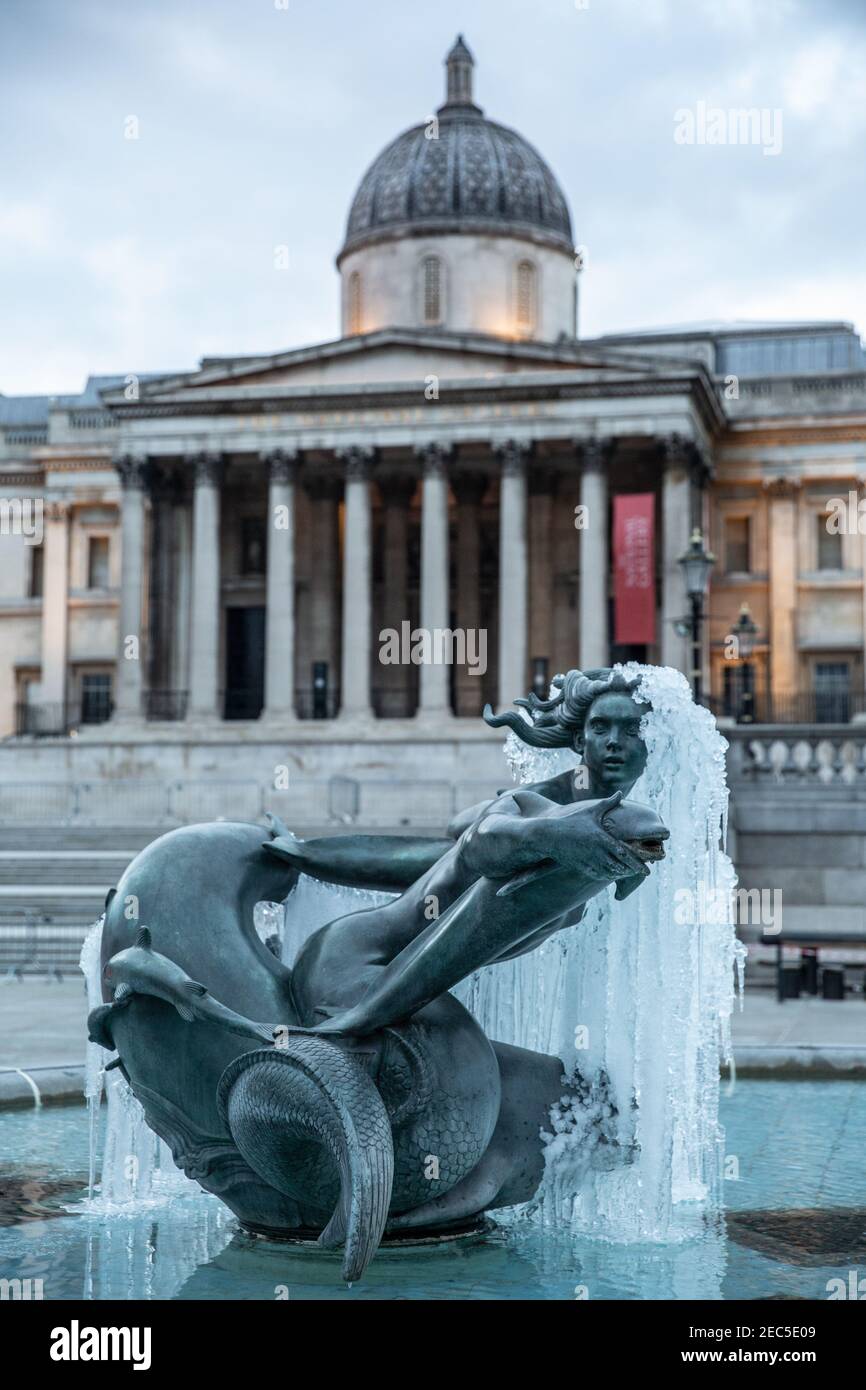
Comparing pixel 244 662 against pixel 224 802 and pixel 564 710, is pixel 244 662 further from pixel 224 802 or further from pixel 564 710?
pixel 564 710

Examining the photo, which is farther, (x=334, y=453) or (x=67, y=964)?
(x=334, y=453)

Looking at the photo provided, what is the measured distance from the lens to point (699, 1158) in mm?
10359

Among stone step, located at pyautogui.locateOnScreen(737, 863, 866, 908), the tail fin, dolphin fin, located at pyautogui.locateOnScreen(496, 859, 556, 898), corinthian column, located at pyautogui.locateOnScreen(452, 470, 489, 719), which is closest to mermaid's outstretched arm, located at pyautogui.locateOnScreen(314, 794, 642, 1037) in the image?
dolphin fin, located at pyautogui.locateOnScreen(496, 859, 556, 898)

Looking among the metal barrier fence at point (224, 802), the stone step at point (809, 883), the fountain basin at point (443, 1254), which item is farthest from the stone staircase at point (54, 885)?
the fountain basin at point (443, 1254)

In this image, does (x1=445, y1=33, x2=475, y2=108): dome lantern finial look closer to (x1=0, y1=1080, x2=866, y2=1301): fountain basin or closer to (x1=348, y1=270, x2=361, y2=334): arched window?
(x1=348, y1=270, x2=361, y2=334): arched window

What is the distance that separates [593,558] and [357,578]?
6675 mm

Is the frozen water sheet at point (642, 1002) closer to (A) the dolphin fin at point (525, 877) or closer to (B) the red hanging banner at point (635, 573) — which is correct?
(A) the dolphin fin at point (525, 877)

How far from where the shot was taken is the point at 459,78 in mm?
64125

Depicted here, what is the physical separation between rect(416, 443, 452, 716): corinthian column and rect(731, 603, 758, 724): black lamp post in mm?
8195

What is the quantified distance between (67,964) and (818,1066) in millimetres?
15365

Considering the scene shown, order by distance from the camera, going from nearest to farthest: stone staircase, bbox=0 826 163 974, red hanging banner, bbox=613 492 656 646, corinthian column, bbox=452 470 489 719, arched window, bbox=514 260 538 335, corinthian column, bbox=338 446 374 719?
stone staircase, bbox=0 826 163 974, red hanging banner, bbox=613 492 656 646, corinthian column, bbox=338 446 374 719, corinthian column, bbox=452 470 489 719, arched window, bbox=514 260 538 335

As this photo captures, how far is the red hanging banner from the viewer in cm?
5122

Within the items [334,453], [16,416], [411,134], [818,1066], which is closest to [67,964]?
[818,1066]
